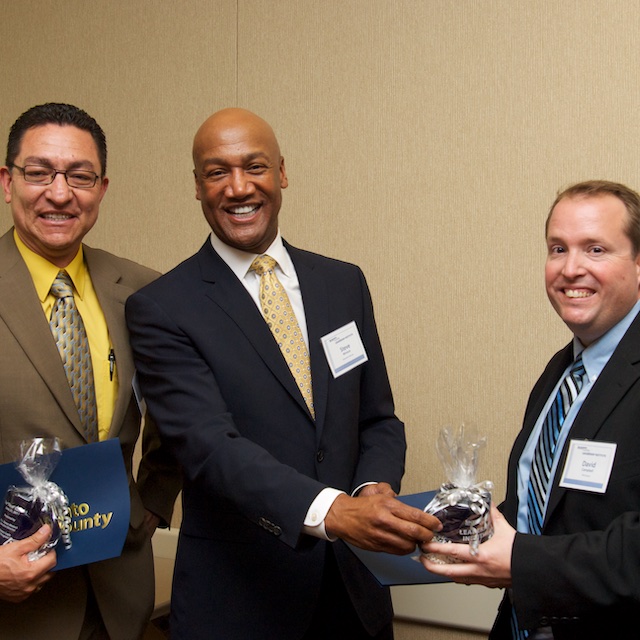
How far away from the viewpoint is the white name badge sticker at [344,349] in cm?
227

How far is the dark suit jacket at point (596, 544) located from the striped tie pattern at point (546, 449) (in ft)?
0.19

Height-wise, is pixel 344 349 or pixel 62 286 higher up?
pixel 62 286

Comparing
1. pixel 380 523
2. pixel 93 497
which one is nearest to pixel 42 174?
pixel 93 497

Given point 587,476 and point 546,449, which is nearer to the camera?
point 587,476

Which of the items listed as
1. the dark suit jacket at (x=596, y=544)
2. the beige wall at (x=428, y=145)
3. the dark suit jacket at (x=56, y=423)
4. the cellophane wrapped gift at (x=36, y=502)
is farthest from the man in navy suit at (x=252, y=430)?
the beige wall at (x=428, y=145)

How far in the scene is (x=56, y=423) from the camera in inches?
82.7

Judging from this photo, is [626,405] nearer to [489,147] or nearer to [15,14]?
[489,147]

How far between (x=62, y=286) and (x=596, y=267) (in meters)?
1.40

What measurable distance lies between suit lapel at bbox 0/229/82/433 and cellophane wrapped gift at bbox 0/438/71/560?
181 millimetres

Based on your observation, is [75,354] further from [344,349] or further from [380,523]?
[380,523]

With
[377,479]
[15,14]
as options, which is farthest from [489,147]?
[15,14]

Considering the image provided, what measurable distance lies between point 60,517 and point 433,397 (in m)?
1.88

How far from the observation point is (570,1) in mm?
3156

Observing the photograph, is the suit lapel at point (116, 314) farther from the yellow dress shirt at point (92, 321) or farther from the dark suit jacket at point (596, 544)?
the dark suit jacket at point (596, 544)
